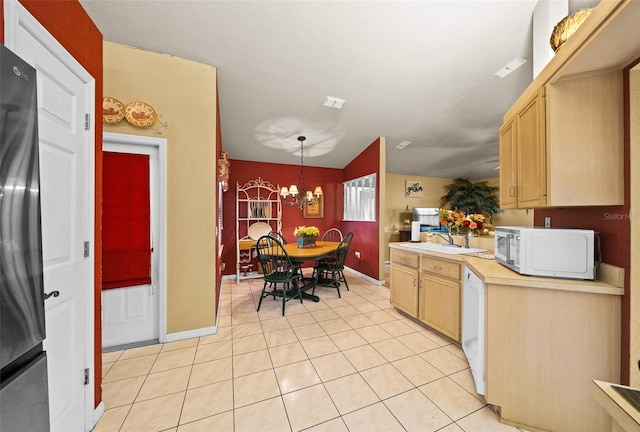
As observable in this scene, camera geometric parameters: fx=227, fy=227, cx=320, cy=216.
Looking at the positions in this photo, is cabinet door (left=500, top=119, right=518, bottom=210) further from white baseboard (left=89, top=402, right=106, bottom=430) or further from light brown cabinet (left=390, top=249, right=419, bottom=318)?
white baseboard (left=89, top=402, right=106, bottom=430)

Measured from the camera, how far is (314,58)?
2.46m

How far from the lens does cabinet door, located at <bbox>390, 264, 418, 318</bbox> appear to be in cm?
264

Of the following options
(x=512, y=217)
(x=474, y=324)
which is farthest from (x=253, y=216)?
(x=512, y=217)

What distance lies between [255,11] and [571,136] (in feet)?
8.11

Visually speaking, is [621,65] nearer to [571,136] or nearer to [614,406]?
[571,136]

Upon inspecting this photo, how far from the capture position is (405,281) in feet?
9.14

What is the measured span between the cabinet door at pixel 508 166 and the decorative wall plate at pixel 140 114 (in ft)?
10.5

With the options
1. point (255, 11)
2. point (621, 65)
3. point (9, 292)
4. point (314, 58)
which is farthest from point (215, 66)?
point (621, 65)

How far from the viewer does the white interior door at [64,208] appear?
106 centimetres

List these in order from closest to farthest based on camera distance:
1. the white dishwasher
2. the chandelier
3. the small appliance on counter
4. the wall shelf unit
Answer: the white dishwasher
the chandelier
the wall shelf unit
the small appliance on counter

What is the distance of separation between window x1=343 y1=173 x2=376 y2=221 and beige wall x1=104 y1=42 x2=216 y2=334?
118 inches

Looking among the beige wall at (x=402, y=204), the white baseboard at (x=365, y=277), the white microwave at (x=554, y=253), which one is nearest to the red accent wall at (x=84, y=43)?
the white microwave at (x=554, y=253)

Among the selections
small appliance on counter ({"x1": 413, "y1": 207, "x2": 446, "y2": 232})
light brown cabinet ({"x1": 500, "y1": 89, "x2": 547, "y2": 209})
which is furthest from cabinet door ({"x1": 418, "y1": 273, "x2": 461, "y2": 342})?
small appliance on counter ({"x1": 413, "y1": 207, "x2": 446, "y2": 232})

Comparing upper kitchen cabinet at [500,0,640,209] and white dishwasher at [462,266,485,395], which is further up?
upper kitchen cabinet at [500,0,640,209]
